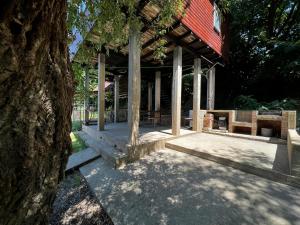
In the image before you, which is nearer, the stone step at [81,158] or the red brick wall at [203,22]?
the stone step at [81,158]

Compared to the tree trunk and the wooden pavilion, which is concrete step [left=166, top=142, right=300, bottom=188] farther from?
the tree trunk

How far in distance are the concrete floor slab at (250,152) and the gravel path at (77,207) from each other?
2.98m

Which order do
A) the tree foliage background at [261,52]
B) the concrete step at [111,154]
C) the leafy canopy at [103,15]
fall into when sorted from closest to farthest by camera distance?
the leafy canopy at [103,15]
the concrete step at [111,154]
the tree foliage background at [261,52]

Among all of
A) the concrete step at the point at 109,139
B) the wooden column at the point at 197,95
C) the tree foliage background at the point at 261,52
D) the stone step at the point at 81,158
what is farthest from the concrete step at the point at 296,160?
the tree foliage background at the point at 261,52

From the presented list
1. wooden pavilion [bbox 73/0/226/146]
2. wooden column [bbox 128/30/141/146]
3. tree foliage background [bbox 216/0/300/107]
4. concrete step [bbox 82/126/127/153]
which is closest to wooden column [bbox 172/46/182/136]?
wooden pavilion [bbox 73/0/226/146]

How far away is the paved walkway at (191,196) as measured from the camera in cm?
266

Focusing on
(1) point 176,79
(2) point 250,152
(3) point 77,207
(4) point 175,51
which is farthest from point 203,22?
(3) point 77,207

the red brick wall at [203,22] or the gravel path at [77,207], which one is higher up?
the red brick wall at [203,22]

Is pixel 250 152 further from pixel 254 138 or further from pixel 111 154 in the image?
pixel 111 154

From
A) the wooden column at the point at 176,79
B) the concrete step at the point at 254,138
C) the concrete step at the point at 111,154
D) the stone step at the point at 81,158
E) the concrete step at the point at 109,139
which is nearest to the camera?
the concrete step at the point at 111,154

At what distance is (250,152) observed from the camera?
16.5ft

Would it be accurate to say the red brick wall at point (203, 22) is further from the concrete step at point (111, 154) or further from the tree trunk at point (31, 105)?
the tree trunk at point (31, 105)

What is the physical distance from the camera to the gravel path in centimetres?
311

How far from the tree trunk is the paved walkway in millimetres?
1837
